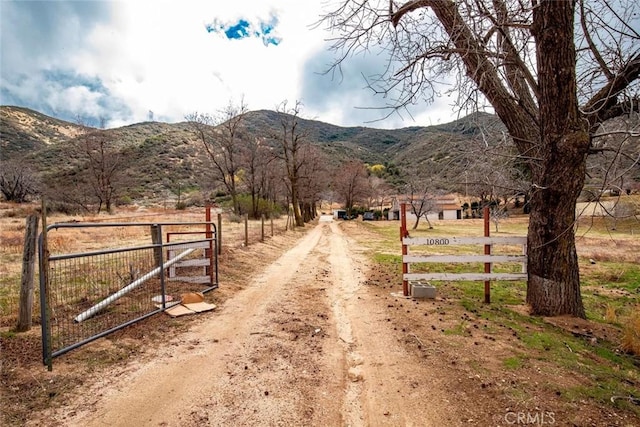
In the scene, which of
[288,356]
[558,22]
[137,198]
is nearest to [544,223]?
[558,22]

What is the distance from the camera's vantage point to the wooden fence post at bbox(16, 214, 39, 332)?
4137 millimetres

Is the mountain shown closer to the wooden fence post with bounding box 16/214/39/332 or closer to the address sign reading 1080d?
the address sign reading 1080d

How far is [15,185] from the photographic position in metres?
28.0

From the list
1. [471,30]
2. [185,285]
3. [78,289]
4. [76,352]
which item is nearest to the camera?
[76,352]

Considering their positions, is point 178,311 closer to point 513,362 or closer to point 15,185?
point 513,362

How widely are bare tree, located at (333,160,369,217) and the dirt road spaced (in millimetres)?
52689

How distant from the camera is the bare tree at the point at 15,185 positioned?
91.8 feet

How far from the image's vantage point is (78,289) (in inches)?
239

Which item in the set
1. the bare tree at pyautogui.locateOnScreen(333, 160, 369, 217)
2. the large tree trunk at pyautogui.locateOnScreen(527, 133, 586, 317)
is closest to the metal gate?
the large tree trunk at pyautogui.locateOnScreen(527, 133, 586, 317)

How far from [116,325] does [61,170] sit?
6209 cm

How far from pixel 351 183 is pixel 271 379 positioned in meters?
54.6

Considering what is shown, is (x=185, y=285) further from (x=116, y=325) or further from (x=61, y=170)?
(x=61, y=170)

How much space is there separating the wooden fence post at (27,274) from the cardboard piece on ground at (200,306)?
2.06m

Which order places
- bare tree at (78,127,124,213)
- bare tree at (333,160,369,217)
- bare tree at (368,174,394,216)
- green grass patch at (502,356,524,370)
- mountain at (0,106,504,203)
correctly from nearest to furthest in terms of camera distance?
green grass patch at (502,356,524,370) < bare tree at (78,127,124,213) < mountain at (0,106,504,203) < bare tree at (333,160,369,217) < bare tree at (368,174,394,216)
